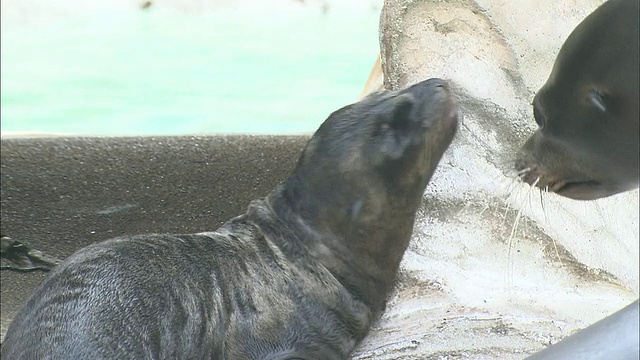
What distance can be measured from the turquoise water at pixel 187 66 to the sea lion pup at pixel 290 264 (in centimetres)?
651

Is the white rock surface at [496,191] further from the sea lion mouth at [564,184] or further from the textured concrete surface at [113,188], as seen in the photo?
the textured concrete surface at [113,188]

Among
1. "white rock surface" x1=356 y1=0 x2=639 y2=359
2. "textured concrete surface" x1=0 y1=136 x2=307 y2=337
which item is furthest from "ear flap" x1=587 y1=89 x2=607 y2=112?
"textured concrete surface" x1=0 y1=136 x2=307 y2=337

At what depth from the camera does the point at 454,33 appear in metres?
3.54

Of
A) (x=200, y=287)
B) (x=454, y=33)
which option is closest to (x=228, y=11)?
(x=454, y=33)

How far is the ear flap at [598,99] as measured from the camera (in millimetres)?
2051

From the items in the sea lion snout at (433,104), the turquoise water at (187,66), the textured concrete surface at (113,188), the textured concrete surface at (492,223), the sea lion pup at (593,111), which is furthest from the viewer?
the turquoise water at (187,66)

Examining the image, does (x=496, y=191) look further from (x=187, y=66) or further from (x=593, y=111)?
(x=187, y=66)

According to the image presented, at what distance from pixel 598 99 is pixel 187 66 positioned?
31.9 feet

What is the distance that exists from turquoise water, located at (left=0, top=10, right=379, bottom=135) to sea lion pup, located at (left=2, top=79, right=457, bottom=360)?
651 centimetres

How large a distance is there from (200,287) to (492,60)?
1596 mm

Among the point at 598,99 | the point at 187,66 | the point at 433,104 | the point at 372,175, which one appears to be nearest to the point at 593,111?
the point at 598,99

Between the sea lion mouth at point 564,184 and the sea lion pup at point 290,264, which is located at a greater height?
the sea lion mouth at point 564,184

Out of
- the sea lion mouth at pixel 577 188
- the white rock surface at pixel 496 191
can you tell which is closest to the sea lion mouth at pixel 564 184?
the sea lion mouth at pixel 577 188

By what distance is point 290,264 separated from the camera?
295 centimetres
